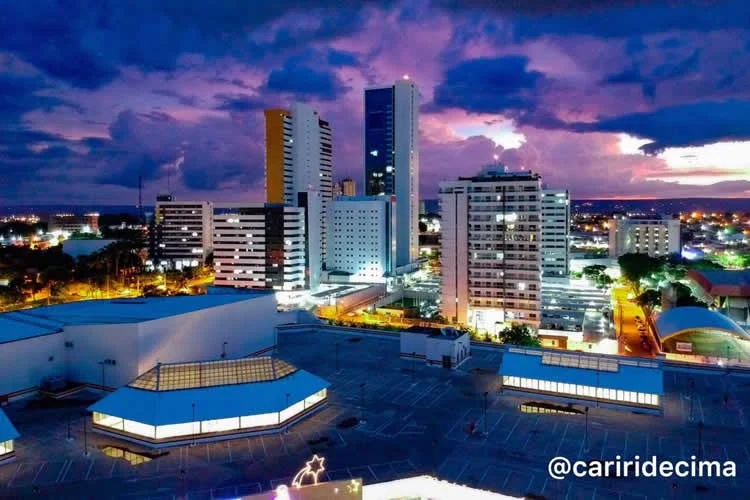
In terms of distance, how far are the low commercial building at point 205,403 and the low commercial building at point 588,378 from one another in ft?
40.3

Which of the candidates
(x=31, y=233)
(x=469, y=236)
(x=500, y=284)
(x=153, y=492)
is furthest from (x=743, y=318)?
(x=31, y=233)

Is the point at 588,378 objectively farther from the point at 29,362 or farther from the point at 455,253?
the point at 455,253

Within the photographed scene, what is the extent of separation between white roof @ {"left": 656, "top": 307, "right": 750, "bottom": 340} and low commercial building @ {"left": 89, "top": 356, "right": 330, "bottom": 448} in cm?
3834

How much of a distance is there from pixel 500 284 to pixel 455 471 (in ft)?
159

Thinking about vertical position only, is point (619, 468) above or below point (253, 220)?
below

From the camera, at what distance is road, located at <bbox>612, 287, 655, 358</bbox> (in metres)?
58.2

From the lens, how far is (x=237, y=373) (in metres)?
28.6

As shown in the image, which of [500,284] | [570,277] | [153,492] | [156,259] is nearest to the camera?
[153,492]

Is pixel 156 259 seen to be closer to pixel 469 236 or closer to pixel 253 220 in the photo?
pixel 253 220

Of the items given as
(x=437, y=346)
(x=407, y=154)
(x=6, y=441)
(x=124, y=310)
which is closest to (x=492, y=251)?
(x=437, y=346)

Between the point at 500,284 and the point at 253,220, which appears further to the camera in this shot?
the point at 253,220

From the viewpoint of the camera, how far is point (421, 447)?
2459 centimetres

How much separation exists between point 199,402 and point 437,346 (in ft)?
56.5

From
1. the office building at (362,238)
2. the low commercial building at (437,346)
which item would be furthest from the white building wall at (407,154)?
the low commercial building at (437,346)
